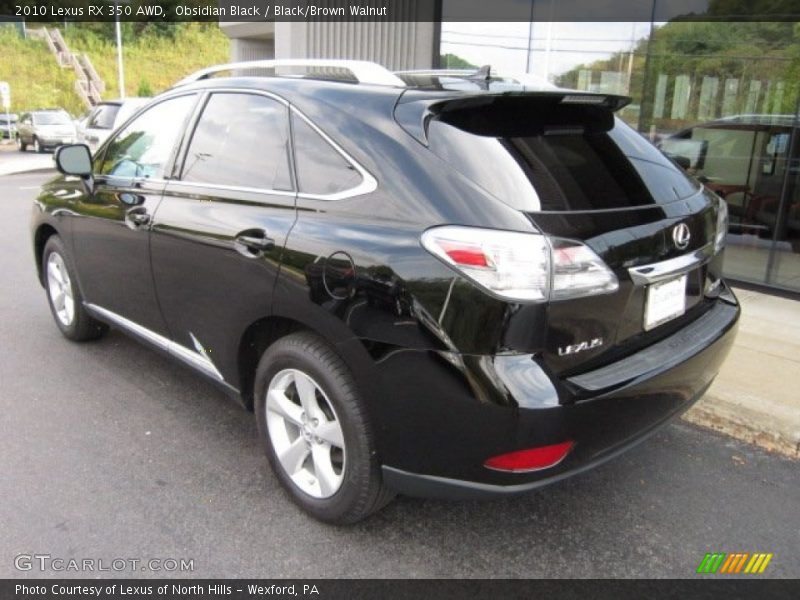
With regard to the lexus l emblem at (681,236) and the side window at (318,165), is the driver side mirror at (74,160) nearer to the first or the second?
the side window at (318,165)

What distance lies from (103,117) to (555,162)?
1717cm

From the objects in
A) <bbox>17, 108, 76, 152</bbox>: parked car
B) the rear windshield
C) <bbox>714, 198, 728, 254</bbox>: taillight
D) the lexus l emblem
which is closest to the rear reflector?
the rear windshield

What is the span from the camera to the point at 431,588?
2.40 meters

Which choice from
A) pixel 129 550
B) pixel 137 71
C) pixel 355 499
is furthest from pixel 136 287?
pixel 137 71

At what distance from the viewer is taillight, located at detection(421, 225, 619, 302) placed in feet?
6.85

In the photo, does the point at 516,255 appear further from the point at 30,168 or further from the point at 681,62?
the point at 30,168

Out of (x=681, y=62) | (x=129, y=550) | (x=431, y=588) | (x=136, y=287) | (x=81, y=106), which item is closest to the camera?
(x=431, y=588)

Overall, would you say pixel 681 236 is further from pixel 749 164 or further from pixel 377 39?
pixel 377 39

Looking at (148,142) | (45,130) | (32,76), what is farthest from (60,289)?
(32,76)

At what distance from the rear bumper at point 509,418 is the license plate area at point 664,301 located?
0.38 ft

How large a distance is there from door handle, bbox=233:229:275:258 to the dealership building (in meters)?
5.43

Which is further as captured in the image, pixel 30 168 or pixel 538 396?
pixel 30 168

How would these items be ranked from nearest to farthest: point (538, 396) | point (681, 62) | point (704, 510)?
point (538, 396) → point (704, 510) → point (681, 62)

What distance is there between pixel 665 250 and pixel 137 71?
49645 millimetres
